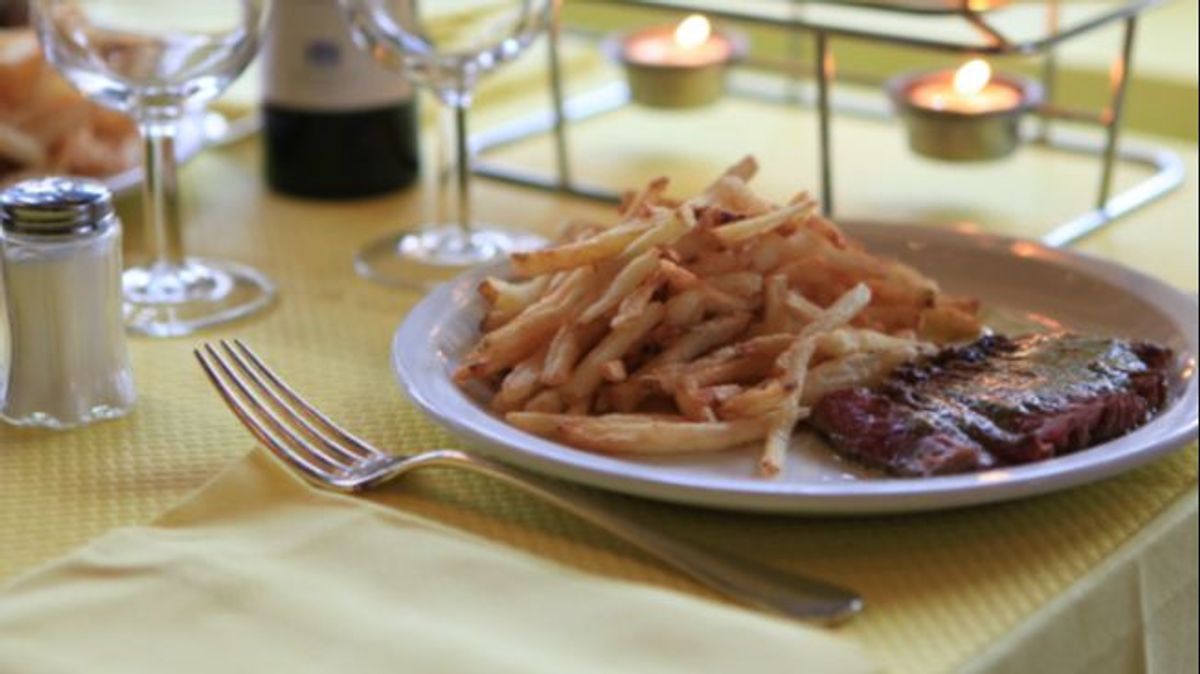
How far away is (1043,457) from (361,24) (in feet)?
2.01

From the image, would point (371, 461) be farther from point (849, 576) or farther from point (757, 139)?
point (757, 139)

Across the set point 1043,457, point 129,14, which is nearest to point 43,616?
point 1043,457

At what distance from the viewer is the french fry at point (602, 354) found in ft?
3.34

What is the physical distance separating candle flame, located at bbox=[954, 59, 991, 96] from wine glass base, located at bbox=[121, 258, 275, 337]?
1.90ft

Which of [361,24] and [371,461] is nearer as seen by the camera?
[371,461]

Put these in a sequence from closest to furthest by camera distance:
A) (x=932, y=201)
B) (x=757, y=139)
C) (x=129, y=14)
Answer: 1. (x=932, y=201)
2. (x=757, y=139)
3. (x=129, y=14)

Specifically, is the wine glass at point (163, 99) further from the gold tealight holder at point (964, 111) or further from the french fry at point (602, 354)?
the gold tealight holder at point (964, 111)

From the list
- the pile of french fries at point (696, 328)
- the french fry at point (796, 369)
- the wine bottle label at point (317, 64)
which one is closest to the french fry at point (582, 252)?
the pile of french fries at point (696, 328)

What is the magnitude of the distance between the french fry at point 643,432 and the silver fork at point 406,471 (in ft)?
0.09

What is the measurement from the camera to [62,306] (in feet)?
3.49

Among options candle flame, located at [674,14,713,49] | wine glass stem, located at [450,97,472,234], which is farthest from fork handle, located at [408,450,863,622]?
candle flame, located at [674,14,713,49]

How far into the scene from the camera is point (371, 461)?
3.31 feet

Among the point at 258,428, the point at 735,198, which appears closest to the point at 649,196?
the point at 735,198

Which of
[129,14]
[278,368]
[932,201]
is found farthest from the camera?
[129,14]
